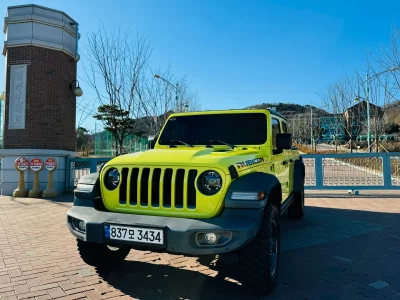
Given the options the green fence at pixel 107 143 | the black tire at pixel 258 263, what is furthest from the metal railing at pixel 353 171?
the green fence at pixel 107 143

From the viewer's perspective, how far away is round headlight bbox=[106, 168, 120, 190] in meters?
3.26

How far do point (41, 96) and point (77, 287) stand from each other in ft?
29.6

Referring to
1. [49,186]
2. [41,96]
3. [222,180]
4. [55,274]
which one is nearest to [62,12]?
[41,96]

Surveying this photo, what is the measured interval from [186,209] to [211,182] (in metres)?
0.33

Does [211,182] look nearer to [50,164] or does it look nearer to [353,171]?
[353,171]

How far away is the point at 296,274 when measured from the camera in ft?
12.0

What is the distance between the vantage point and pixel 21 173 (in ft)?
33.7

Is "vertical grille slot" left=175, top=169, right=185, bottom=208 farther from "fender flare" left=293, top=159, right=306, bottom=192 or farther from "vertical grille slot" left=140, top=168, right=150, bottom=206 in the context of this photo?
"fender flare" left=293, top=159, right=306, bottom=192

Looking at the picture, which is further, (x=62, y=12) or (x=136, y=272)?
(x=62, y=12)

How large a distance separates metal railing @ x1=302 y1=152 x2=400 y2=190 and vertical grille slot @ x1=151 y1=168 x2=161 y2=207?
27.1 ft

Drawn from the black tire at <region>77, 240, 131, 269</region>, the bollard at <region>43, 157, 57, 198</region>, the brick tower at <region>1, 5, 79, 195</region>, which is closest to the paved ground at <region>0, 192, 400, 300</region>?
the black tire at <region>77, 240, 131, 269</region>

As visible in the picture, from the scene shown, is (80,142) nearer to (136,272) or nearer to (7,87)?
(7,87)

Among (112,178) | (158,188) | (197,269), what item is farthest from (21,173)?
(158,188)

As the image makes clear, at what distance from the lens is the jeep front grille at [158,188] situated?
2.93 meters
